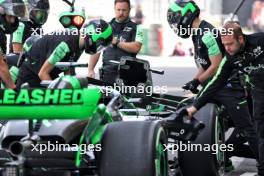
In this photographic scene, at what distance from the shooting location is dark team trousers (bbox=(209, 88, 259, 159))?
9047mm

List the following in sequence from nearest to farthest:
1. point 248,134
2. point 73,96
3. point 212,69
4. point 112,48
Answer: point 73,96
point 248,134
point 212,69
point 112,48

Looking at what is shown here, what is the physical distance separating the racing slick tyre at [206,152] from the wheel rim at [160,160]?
3.14ft

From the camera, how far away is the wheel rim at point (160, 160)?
6.75m

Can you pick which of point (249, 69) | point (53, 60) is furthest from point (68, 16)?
point (249, 69)

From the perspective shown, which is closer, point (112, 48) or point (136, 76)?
point (136, 76)

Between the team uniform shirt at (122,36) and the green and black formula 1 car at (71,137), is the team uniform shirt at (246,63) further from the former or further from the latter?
the team uniform shirt at (122,36)

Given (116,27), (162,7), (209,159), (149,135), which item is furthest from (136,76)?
(162,7)

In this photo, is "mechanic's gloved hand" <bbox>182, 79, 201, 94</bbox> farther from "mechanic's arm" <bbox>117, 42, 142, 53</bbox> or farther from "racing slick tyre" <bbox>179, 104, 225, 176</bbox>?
"mechanic's arm" <bbox>117, 42, 142, 53</bbox>

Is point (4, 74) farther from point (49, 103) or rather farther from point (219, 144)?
point (49, 103)

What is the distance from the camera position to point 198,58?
10.1m

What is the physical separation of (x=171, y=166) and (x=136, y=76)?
79.2 inches

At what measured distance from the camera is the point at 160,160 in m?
6.98

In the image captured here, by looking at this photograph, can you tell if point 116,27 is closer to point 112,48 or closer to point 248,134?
point 112,48

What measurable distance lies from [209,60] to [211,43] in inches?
9.1
